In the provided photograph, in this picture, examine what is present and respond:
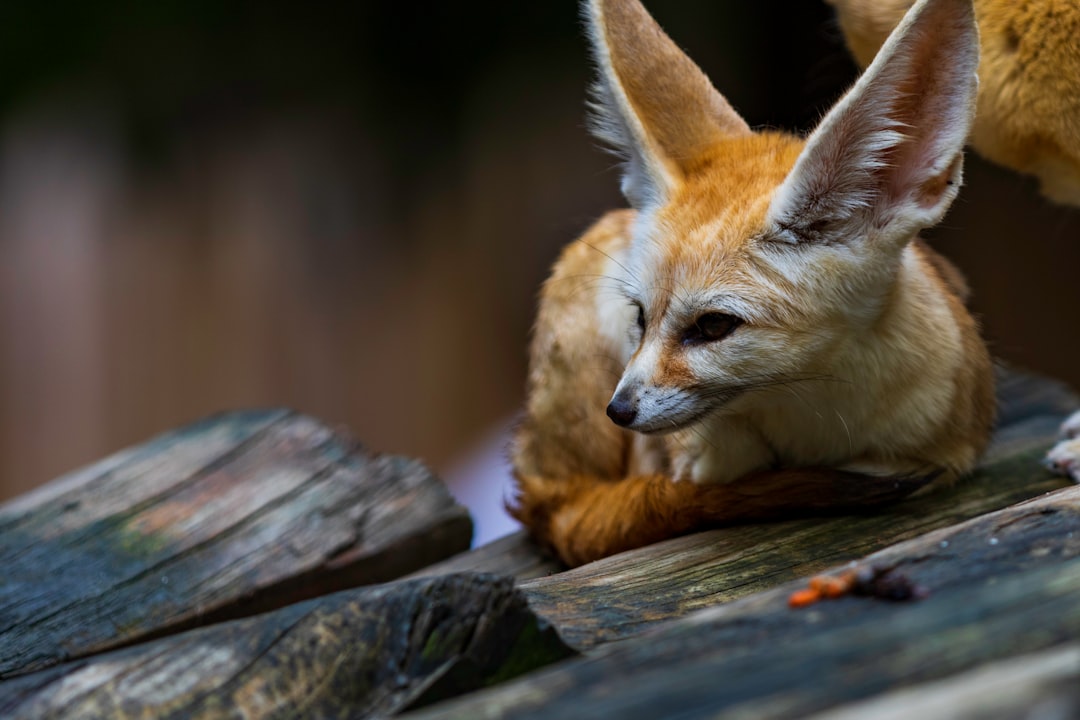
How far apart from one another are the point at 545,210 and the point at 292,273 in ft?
4.65

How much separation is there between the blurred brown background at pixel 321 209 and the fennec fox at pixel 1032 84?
268 centimetres

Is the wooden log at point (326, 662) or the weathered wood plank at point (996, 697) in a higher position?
the wooden log at point (326, 662)

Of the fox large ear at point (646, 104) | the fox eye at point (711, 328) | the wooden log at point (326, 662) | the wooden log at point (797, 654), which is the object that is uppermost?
the fox large ear at point (646, 104)

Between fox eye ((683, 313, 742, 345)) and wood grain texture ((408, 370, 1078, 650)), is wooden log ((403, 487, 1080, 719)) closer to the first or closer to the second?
wood grain texture ((408, 370, 1078, 650))

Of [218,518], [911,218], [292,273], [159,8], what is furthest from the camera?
[292,273]

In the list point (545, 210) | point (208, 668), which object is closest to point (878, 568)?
point (208, 668)

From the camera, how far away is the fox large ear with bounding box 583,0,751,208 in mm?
2260

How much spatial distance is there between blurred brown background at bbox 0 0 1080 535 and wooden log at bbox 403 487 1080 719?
14.3 feet

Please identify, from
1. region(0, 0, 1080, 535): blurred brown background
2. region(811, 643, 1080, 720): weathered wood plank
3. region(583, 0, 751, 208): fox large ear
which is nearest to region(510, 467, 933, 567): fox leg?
region(583, 0, 751, 208): fox large ear

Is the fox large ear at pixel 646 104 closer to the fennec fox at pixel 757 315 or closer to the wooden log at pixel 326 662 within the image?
the fennec fox at pixel 757 315

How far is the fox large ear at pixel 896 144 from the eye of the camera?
6.04ft

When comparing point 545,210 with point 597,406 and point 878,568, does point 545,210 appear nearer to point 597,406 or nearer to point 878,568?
point 597,406

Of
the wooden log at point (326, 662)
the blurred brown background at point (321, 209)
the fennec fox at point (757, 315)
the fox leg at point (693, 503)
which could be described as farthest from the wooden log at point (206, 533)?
the blurred brown background at point (321, 209)

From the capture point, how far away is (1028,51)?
103 inches
